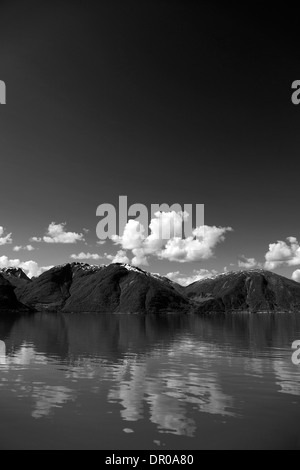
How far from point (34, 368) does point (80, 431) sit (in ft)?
82.9

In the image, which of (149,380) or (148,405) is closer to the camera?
(148,405)

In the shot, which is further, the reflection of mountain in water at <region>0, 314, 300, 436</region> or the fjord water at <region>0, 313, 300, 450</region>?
the reflection of mountain in water at <region>0, 314, 300, 436</region>

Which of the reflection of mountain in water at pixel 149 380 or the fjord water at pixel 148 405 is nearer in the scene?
the fjord water at pixel 148 405

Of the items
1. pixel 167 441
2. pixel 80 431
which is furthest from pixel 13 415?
pixel 167 441

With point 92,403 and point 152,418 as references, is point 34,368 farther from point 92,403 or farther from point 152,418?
point 152,418

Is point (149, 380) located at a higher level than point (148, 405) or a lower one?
lower

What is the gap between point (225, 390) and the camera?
34.8 m

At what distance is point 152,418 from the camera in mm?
25344
